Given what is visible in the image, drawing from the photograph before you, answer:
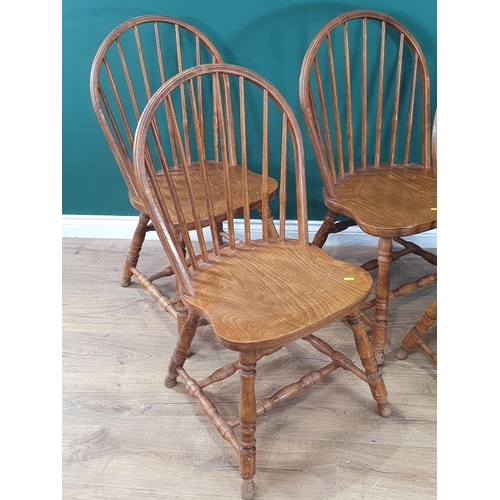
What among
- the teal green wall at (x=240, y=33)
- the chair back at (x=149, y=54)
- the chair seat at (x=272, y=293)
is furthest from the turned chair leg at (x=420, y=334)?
the chair back at (x=149, y=54)

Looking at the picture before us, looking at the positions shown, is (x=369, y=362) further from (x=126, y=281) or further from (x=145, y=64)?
(x=145, y=64)

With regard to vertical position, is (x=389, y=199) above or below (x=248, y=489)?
above

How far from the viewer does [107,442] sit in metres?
1.55

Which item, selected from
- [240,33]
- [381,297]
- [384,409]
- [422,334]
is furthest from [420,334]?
[240,33]

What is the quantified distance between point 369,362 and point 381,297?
0.87ft

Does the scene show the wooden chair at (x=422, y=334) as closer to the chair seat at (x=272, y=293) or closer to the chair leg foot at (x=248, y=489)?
the chair seat at (x=272, y=293)

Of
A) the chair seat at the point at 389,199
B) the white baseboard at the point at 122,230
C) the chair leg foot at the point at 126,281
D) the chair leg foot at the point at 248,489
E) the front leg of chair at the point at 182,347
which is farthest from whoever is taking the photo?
the white baseboard at the point at 122,230

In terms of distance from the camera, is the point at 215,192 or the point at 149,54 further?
the point at 149,54

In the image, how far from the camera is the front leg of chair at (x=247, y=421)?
4.20 ft

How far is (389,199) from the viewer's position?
5.96 ft

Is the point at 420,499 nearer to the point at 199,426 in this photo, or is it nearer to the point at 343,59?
the point at 199,426

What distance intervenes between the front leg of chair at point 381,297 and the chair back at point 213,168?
0.24 meters

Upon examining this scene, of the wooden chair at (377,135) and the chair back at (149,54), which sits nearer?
the wooden chair at (377,135)

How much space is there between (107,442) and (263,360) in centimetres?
53
